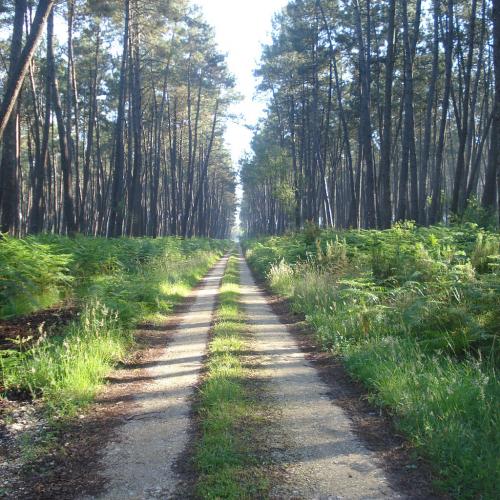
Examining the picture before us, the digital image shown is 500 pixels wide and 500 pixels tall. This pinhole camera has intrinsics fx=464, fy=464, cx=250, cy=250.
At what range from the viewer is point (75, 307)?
962 cm

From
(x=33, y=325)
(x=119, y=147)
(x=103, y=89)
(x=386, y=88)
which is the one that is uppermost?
(x=103, y=89)

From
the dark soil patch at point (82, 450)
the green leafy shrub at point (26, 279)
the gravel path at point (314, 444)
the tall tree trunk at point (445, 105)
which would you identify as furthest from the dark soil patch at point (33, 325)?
the tall tree trunk at point (445, 105)

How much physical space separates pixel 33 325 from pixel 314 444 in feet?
19.0

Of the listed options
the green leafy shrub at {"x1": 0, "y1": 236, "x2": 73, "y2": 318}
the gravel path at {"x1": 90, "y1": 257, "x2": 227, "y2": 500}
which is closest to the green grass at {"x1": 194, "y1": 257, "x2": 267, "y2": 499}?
the gravel path at {"x1": 90, "y1": 257, "x2": 227, "y2": 500}

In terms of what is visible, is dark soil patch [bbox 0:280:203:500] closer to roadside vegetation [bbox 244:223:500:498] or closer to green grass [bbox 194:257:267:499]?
green grass [bbox 194:257:267:499]

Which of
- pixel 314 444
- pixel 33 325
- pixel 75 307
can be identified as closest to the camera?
pixel 314 444

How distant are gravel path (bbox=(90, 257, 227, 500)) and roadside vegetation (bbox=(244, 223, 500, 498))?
212 cm

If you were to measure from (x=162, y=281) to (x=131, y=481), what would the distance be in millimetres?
10391

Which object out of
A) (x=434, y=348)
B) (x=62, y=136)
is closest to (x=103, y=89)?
(x=62, y=136)

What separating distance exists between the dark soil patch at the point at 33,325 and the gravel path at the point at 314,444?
348cm

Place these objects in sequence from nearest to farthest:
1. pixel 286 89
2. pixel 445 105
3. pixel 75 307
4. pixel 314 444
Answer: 1. pixel 314 444
2. pixel 75 307
3. pixel 445 105
4. pixel 286 89

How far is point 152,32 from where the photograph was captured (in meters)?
26.3

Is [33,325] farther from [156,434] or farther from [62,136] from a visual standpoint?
[62,136]

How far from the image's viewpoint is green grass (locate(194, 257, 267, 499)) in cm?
347
